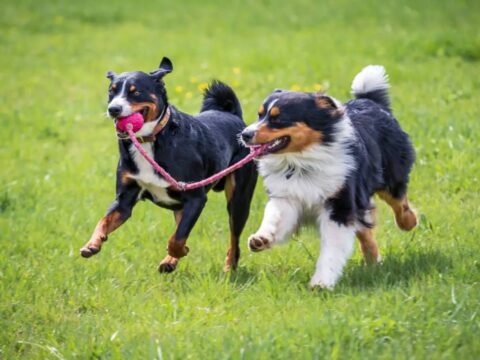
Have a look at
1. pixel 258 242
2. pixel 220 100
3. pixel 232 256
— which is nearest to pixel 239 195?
pixel 232 256

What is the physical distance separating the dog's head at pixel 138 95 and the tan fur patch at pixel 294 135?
2.85 ft

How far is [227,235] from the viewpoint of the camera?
7391mm

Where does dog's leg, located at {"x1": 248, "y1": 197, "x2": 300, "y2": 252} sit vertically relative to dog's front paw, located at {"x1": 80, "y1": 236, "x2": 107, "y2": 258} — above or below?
above

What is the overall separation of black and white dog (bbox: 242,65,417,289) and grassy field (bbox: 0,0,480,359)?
296 millimetres

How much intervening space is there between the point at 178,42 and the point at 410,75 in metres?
6.14

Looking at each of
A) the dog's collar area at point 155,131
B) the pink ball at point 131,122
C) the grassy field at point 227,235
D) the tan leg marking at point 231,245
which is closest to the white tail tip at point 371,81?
the grassy field at point 227,235

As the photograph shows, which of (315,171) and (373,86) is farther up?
(373,86)

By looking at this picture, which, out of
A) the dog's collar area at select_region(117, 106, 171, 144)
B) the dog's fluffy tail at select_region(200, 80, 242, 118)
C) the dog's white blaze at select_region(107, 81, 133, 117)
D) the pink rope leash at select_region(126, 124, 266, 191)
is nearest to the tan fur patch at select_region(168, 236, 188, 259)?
the pink rope leash at select_region(126, 124, 266, 191)

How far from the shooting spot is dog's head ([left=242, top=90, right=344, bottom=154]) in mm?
5613

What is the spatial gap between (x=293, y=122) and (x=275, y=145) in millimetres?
197

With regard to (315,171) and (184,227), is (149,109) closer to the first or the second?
(184,227)

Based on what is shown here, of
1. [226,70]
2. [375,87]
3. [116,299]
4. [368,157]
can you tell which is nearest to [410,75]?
[226,70]

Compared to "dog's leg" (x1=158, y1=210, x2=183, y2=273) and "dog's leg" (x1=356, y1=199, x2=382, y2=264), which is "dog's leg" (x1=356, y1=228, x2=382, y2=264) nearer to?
"dog's leg" (x1=356, y1=199, x2=382, y2=264)

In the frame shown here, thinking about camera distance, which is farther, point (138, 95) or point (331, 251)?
point (138, 95)
